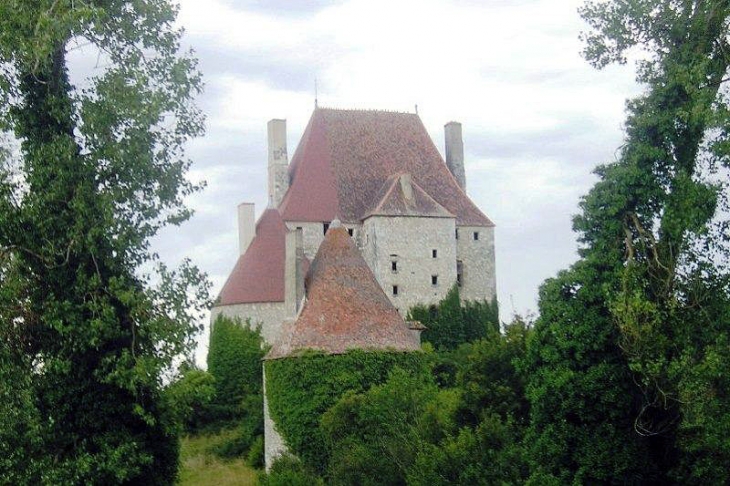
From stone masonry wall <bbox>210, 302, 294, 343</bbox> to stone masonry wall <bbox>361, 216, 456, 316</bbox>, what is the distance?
464cm

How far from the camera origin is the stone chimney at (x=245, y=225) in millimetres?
50625

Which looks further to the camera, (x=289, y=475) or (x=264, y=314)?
(x=264, y=314)

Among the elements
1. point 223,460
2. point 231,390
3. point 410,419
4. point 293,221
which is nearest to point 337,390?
point 410,419

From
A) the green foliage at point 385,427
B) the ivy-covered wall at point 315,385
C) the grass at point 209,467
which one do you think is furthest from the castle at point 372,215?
the green foliage at point 385,427

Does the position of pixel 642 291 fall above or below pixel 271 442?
above

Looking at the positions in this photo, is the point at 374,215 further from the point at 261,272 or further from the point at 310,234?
the point at 261,272

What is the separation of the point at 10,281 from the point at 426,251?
110 ft

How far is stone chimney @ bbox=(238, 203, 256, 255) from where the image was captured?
50.6 metres

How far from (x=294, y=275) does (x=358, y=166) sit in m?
12.9

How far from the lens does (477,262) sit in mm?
54375

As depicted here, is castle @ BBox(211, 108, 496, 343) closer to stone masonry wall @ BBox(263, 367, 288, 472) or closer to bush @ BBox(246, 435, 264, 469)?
bush @ BBox(246, 435, 264, 469)

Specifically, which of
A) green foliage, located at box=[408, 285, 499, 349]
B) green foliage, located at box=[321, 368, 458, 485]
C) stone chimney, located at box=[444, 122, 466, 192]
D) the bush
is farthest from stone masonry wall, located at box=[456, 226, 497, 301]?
green foliage, located at box=[321, 368, 458, 485]

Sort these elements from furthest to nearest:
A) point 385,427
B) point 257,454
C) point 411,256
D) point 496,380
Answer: point 411,256 < point 257,454 < point 385,427 < point 496,380

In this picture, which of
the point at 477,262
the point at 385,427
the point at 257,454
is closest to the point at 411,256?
the point at 477,262
